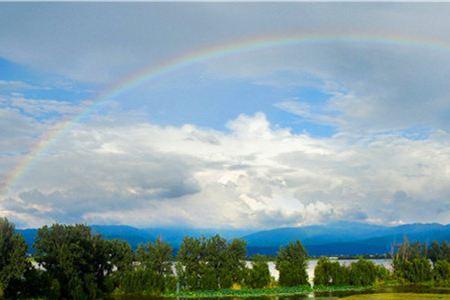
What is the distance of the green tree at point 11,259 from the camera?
4038 cm

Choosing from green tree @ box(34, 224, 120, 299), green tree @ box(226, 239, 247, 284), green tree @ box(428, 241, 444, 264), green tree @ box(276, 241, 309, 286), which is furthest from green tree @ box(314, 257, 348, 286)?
green tree @ box(428, 241, 444, 264)

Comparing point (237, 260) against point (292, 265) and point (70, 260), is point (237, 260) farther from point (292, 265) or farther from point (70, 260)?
point (70, 260)

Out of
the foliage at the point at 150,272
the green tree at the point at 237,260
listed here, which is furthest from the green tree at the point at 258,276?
the foliage at the point at 150,272

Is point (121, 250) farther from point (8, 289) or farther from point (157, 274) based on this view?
point (8, 289)

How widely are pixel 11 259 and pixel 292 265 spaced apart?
29989mm

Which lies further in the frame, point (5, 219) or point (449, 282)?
point (449, 282)

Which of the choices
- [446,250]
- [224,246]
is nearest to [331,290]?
[224,246]

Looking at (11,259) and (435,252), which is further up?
(435,252)

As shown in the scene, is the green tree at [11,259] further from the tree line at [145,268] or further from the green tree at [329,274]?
the green tree at [329,274]

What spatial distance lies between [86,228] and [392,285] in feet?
113

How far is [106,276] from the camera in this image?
166 ft

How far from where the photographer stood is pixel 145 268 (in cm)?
5491

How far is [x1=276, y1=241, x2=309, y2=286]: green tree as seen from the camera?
185 feet

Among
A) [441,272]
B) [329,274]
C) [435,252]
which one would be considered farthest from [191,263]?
[435,252]
